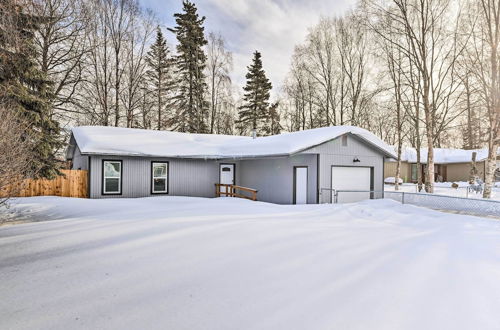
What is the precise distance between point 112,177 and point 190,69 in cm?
1531

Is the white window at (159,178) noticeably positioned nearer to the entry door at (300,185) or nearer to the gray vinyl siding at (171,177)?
the gray vinyl siding at (171,177)

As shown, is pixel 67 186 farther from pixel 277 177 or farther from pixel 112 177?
pixel 277 177

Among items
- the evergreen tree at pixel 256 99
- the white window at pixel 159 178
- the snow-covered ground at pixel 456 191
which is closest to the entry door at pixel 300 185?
the white window at pixel 159 178

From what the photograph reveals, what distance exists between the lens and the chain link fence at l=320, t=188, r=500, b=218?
10039 millimetres

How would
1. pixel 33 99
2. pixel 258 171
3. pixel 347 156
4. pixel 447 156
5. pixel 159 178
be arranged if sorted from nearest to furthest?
1. pixel 33 99
2. pixel 347 156
3. pixel 159 178
4. pixel 258 171
5. pixel 447 156

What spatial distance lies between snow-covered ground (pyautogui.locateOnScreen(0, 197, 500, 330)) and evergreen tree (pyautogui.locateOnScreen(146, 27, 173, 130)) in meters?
19.2

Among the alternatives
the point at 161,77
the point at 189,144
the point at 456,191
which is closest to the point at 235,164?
the point at 189,144

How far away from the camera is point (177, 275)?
412cm

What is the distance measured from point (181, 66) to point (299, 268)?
967 inches

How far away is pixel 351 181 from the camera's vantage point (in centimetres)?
1350

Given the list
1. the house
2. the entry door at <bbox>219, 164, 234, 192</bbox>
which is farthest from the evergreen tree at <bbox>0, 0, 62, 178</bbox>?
the entry door at <bbox>219, 164, 234, 192</bbox>

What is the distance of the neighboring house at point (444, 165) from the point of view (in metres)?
29.2

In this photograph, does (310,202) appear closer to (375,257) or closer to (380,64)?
(375,257)

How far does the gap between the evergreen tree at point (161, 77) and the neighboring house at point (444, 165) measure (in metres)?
23.3
